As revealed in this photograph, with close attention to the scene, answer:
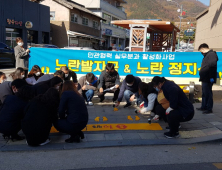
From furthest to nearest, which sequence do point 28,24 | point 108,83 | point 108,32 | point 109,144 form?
1. point 108,32
2. point 28,24
3. point 108,83
4. point 109,144

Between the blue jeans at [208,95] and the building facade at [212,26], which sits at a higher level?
the building facade at [212,26]

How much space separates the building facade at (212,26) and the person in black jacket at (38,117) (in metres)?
9.14

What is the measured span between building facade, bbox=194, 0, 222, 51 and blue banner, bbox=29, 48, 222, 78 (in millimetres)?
3689

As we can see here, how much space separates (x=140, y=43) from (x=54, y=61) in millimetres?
4690

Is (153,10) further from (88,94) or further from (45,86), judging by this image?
(45,86)

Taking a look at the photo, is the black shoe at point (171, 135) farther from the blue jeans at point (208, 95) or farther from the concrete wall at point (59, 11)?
the concrete wall at point (59, 11)

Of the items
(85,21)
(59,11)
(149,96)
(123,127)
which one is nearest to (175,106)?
(149,96)

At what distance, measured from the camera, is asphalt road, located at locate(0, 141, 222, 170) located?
12.0 feet

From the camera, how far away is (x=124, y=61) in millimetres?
8695

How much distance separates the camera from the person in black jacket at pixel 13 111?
442 centimetres

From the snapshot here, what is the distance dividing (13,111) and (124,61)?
499 centimetres

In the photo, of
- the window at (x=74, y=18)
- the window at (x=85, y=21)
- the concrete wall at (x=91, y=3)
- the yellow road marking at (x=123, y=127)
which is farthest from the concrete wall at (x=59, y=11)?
the yellow road marking at (x=123, y=127)

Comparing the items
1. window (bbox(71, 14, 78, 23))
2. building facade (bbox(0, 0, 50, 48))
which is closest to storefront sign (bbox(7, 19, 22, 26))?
building facade (bbox(0, 0, 50, 48))

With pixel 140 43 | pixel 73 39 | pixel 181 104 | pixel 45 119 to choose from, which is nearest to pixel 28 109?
pixel 45 119
